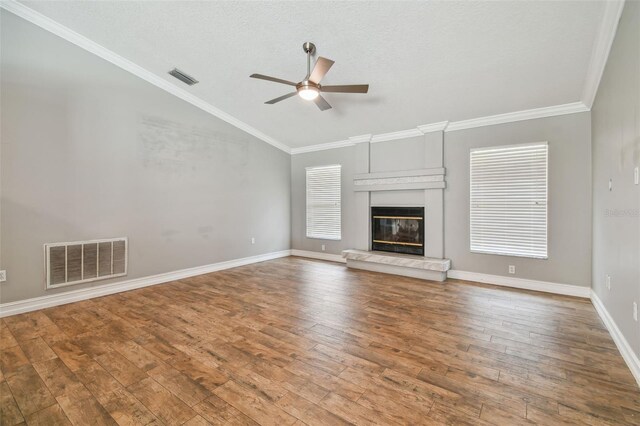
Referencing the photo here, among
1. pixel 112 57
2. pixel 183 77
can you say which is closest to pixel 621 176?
pixel 183 77

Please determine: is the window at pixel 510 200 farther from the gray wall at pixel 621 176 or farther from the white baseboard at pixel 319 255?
the white baseboard at pixel 319 255

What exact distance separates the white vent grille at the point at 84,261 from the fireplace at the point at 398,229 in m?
4.40

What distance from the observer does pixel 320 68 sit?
2967 millimetres

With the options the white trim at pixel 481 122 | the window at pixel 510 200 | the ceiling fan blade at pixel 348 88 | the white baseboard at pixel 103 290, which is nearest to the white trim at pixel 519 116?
the white trim at pixel 481 122

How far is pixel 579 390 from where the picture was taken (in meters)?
1.90

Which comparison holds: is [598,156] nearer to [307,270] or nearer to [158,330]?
[307,270]

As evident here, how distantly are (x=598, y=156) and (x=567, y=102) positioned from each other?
0.97m

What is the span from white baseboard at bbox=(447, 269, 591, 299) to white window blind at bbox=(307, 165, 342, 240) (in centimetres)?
261

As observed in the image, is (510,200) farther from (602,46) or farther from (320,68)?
(320,68)

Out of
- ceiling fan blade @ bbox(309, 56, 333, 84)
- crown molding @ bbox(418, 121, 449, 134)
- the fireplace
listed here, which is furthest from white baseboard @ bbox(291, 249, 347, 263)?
ceiling fan blade @ bbox(309, 56, 333, 84)

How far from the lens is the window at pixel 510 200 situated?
4.17 meters

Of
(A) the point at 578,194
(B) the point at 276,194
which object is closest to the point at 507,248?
(A) the point at 578,194

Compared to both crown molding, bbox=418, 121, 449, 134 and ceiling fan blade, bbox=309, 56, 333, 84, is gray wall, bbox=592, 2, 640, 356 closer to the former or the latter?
crown molding, bbox=418, 121, 449, 134

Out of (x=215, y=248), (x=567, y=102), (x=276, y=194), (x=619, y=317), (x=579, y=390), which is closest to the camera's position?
(x=579, y=390)
